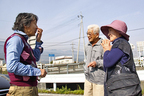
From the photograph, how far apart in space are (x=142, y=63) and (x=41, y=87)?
45.9 ft

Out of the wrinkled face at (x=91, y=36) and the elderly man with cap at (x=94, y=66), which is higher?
the wrinkled face at (x=91, y=36)

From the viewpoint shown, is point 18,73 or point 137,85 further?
point 137,85

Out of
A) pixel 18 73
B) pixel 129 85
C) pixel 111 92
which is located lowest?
pixel 111 92

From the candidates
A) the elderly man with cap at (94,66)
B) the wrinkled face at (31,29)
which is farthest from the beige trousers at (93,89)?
the wrinkled face at (31,29)

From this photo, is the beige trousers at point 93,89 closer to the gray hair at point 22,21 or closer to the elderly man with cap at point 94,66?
the elderly man with cap at point 94,66

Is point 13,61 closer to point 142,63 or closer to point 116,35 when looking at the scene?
point 116,35

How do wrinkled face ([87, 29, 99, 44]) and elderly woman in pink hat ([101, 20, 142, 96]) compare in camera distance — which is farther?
wrinkled face ([87, 29, 99, 44])

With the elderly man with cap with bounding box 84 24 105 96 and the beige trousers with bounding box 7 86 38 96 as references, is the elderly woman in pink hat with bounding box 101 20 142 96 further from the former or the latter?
the beige trousers with bounding box 7 86 38 96

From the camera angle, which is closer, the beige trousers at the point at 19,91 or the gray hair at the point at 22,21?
the beige trousers at the point at 19,91

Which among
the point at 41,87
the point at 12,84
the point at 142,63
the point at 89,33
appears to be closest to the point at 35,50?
the point at 12,84

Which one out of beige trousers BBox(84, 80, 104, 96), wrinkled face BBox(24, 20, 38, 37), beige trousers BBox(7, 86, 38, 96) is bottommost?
beige trousers BBox(84, 80, 104, 96)

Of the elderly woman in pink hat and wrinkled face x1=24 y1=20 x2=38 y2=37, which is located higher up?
wrinkled face x1=24 y1=20 x2=38 y2=37

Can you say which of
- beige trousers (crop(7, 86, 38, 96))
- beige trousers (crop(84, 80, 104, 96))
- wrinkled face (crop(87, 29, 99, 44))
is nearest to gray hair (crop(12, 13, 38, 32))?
beige trousers (crop(7, 86, 38, 96))

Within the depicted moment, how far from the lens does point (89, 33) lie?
125 inches
